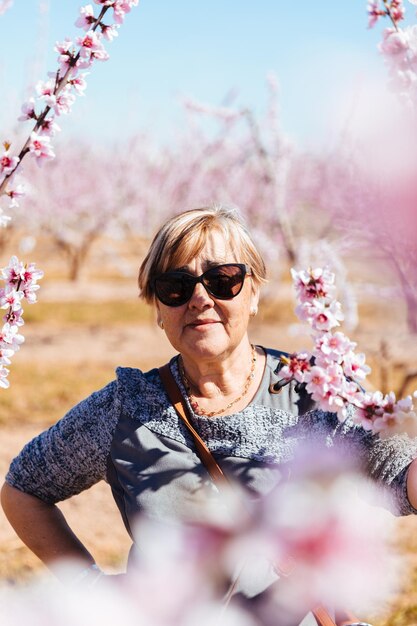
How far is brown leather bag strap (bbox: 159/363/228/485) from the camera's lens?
1.64 metres

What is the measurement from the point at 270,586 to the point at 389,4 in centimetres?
150

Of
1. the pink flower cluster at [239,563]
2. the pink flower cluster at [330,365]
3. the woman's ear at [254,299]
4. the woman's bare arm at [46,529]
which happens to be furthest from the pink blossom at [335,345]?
the woman's bare arm at [46,529]

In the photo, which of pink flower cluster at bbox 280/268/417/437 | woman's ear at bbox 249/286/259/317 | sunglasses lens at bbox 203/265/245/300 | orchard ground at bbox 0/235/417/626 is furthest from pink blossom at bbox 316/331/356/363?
woman's ear at bbox 249/286/259/317

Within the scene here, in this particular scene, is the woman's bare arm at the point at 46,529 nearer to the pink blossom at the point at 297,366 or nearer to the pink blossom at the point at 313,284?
the pink blossom at the point at 297,366

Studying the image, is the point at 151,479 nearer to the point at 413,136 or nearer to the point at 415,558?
the point at 413,136

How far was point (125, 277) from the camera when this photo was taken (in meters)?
17.0

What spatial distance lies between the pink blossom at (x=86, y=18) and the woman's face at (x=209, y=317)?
1.96ft

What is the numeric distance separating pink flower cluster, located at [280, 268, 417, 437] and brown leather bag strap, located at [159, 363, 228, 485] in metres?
0.40

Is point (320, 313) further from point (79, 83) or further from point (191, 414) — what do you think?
point (79, 83)

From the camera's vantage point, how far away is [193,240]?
1739mm

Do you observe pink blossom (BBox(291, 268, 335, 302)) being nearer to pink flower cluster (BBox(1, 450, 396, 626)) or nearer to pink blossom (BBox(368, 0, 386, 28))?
pink flower cluster (BBox(1, 450, 396, 626))

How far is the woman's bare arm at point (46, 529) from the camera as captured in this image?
1.95m

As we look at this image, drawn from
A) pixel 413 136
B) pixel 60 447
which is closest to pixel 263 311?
pixel 60 447

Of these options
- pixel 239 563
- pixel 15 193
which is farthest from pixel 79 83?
pixel 239 563
